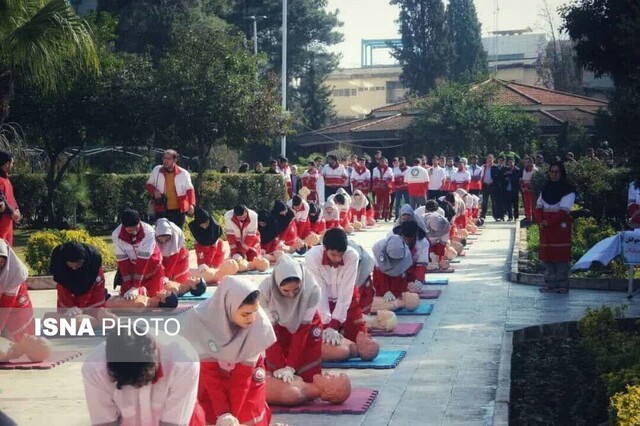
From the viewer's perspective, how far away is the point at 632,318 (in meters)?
14.1

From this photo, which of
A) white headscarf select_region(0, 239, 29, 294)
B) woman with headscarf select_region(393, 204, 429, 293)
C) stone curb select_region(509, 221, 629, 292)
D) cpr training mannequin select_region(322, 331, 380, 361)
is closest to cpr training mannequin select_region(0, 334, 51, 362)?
white headscarf select_region(0, 239, 29, 294)

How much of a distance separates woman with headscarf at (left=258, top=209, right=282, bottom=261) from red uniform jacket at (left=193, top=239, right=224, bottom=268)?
2.82 metres

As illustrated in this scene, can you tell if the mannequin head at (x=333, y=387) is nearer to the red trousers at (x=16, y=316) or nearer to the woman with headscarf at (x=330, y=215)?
the red trousers at (x=16, y=316)

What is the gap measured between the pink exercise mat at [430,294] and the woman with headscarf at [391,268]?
1.12 m

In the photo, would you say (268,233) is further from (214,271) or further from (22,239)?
(22,239)

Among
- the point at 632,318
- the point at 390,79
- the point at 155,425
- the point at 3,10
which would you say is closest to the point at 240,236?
the point at 3,10

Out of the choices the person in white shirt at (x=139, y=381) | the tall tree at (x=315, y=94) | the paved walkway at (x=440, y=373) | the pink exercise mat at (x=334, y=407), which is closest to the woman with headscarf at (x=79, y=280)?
the paved walkway at (x=440, y=373)

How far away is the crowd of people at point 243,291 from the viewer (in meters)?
7.00

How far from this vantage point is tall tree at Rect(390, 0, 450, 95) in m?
72.4

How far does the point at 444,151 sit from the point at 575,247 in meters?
23.5

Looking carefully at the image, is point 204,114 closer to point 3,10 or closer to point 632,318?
point 3,10

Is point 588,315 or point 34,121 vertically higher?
point 34,121

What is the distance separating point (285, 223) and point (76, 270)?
1003cm

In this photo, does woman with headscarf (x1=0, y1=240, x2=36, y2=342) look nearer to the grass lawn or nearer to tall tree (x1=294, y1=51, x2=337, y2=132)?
the grass lawn
